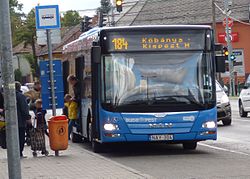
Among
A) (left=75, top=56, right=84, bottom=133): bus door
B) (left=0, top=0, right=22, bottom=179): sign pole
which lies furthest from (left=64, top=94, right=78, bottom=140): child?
(left=0, top=0, right=22, bottom=179): sign pole

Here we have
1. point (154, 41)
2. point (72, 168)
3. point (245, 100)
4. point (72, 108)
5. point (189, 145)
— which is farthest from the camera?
point (245, 100)

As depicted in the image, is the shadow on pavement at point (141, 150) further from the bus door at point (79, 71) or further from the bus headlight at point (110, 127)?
the bus headlight at point (110, 127)

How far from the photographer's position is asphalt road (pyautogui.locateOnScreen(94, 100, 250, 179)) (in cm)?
1230

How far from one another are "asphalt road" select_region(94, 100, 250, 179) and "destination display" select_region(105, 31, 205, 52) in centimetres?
242

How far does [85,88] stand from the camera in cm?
1762

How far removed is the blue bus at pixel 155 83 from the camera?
15.2m

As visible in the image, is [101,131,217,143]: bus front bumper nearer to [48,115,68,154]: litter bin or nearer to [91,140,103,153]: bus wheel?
[48,115,68,154]: litter bin

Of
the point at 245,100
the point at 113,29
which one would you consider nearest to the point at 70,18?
the point at 245,100

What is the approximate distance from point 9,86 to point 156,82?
7656mm

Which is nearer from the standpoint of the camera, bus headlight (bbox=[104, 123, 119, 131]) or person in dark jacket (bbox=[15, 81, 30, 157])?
person in dark jacket (bbox=[15, 81, 30, 157])

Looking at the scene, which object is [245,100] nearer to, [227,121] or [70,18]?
[227,121]

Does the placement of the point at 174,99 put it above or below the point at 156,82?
below

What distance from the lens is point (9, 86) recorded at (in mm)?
7914

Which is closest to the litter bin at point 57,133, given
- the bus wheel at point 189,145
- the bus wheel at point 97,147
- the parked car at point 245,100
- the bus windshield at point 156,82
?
the bus windshield at point 156,82
